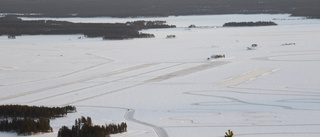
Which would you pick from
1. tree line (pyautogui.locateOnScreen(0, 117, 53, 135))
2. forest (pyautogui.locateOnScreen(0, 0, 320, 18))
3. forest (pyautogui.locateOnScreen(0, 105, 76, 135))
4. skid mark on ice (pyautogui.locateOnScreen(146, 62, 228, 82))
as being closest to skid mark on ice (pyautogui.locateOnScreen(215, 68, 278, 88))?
skid mark on ice (pyautogui.locateOnScreen(146, 62, 228, 82))

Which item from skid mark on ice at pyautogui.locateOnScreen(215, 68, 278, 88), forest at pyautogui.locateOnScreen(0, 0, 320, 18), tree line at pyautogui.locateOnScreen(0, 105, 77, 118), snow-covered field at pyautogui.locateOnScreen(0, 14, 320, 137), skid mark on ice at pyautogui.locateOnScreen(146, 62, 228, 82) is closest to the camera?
snow-covered field at pyautogui.locateOnScreen(0, 14, 320, 137)

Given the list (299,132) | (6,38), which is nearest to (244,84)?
(299,132)

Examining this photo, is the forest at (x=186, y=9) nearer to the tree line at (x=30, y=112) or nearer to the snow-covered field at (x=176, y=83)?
the snow-covered field at (x=176, y=83)

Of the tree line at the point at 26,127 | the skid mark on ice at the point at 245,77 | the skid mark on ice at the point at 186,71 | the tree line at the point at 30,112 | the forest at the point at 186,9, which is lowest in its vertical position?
the forest at the point at 186,9

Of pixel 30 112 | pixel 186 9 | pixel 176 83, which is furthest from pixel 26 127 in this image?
pixel 186 9

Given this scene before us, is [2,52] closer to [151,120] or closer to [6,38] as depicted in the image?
[6,38]

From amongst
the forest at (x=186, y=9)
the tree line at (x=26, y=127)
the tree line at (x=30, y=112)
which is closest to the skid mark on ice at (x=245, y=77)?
the tree line at (x=30, y=112)

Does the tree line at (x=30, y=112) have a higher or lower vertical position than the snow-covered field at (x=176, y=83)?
higher

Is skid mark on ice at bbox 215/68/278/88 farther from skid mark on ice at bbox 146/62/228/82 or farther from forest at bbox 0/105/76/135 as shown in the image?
forest at bbox 0/105/76/135
